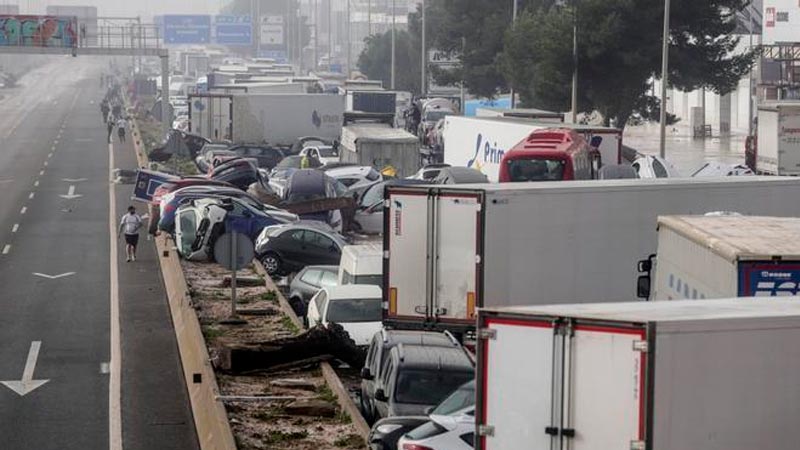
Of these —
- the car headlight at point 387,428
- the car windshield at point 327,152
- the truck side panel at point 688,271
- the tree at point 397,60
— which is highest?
the tree at point 397,60

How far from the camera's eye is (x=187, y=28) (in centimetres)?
15000

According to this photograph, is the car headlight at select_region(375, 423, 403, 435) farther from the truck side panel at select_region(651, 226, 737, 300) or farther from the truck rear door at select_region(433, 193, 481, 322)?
the truck rear door at select_region(433, 193, 481, 322)

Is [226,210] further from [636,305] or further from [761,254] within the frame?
[636,305]

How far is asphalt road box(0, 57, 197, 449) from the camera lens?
21016mm

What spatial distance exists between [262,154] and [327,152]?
7.95 ft

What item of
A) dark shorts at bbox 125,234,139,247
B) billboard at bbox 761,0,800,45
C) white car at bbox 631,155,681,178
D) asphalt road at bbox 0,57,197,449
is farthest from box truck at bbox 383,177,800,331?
billboard at bbox 761,0,800,45

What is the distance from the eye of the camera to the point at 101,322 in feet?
97.5

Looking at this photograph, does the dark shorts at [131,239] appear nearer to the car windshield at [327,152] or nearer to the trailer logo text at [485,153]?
the trailer logo text at [485,153]

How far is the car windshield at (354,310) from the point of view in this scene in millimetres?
25203

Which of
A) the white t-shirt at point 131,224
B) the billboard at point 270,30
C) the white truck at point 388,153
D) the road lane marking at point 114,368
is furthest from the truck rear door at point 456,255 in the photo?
the billboard at point 270,30

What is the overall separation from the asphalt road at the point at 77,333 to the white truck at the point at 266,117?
11.2 metres

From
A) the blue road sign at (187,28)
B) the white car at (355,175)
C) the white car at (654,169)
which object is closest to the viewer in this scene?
the white car at (654,169)

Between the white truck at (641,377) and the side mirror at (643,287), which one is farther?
the side mirror at (643,287)

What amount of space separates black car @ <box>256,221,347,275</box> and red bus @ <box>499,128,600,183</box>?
18.6 feet
